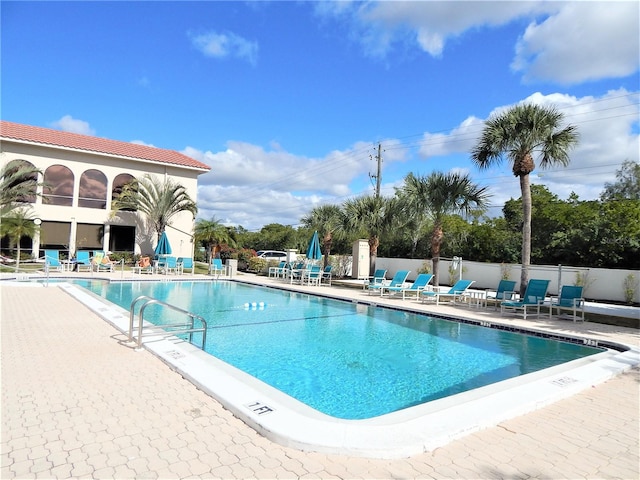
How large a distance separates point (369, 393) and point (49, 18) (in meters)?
11.6

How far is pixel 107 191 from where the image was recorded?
82.3 feet

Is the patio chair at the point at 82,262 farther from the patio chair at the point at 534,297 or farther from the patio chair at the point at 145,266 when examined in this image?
the patio chair at the point at 534,297

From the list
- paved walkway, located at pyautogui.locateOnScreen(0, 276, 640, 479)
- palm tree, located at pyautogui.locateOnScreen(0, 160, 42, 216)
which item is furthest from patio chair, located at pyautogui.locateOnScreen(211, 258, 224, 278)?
paved walkway, located at pyautogui.locateOnScreen(0, 276, 640, 479)

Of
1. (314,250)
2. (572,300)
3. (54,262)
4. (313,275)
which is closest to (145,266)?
(54,262)

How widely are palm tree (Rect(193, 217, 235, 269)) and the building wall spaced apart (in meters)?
2.49

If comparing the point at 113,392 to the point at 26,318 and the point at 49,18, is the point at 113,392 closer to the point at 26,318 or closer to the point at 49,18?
the point at 26,318

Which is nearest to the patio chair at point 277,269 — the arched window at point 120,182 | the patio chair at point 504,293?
the arched window at point 120,182

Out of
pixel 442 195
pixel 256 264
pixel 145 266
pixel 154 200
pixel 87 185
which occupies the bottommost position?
pixel 145 266

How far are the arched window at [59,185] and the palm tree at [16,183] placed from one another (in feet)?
2.34

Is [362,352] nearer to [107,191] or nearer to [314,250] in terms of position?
[314,250]

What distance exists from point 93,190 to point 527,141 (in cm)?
2403

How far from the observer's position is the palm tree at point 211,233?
24.9 metres

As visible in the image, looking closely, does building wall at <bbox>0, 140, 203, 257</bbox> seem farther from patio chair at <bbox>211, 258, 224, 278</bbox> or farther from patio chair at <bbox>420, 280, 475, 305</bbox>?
patio chair at <bbox>420, 280, 475, 305</bbox>

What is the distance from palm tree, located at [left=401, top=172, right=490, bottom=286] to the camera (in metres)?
15.4
